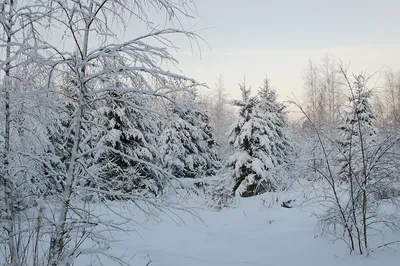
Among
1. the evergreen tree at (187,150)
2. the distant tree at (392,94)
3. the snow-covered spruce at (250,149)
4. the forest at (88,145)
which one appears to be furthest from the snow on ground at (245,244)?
the distant tree at (392,94)

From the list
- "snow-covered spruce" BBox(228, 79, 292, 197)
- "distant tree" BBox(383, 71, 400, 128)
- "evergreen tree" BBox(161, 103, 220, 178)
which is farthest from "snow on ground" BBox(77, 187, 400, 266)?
"distant tree" BBox(383, 71, 400, 128)

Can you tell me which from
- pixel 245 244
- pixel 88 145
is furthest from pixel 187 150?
pixel 88 145

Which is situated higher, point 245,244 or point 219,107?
point 219,107

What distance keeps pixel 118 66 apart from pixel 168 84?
1.40 ft

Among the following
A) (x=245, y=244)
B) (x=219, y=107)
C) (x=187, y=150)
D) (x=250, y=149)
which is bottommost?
(x=245, y=244)

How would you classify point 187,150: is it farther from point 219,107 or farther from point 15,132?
point 219,107

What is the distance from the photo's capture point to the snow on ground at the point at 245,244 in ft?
16.3

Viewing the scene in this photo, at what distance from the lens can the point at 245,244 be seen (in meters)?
6.27

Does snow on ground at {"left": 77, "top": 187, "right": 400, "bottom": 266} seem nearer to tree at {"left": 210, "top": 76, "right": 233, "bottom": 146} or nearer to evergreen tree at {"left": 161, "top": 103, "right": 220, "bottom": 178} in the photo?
evergreen tree at {"left": 161, "top": 103, "right": 220, "bottom": 178}

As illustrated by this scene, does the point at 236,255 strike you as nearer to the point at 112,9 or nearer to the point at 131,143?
the point at 112,9

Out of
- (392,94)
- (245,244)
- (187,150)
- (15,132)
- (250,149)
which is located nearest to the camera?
(15,132)

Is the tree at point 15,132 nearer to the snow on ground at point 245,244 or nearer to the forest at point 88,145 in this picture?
the forest at point 88,145

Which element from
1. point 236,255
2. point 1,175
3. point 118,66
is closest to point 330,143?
point 236,255

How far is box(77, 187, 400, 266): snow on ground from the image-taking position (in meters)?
4.95
